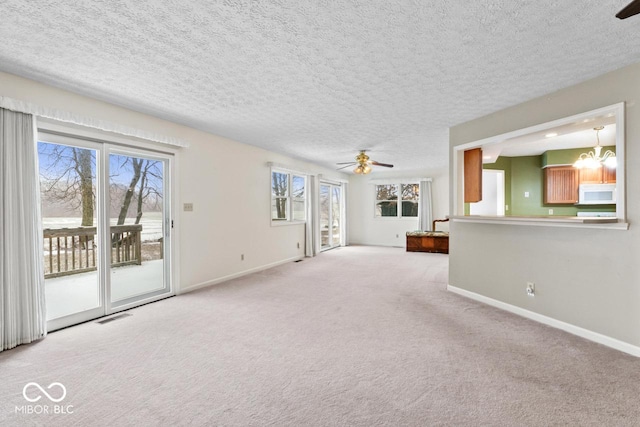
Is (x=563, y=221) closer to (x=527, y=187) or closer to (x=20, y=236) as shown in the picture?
(x=527, y=187)

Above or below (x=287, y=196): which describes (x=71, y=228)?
below

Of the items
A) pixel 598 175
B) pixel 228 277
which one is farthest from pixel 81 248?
pixel 598 175

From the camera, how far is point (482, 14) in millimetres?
1761

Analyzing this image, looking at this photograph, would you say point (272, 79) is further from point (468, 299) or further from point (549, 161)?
point (549, 161)

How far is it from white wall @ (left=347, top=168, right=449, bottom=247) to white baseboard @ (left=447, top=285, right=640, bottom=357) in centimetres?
520

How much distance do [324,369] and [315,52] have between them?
2.41 meters

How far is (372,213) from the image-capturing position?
31.6 ft

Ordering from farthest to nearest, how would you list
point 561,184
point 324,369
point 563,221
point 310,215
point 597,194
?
point 310,215
point 561,184
point 597,194
point 563,221
point 324,369

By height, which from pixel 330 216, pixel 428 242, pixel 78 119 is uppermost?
pixel 78 119

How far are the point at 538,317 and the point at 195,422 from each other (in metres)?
3.40

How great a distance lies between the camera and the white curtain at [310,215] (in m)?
7.27

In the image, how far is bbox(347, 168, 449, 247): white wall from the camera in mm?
8711

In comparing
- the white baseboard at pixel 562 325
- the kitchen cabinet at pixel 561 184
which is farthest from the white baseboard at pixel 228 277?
the kitchen cabinet at pixel 561 184

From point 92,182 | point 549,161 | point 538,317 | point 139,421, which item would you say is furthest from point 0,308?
point 549,161
